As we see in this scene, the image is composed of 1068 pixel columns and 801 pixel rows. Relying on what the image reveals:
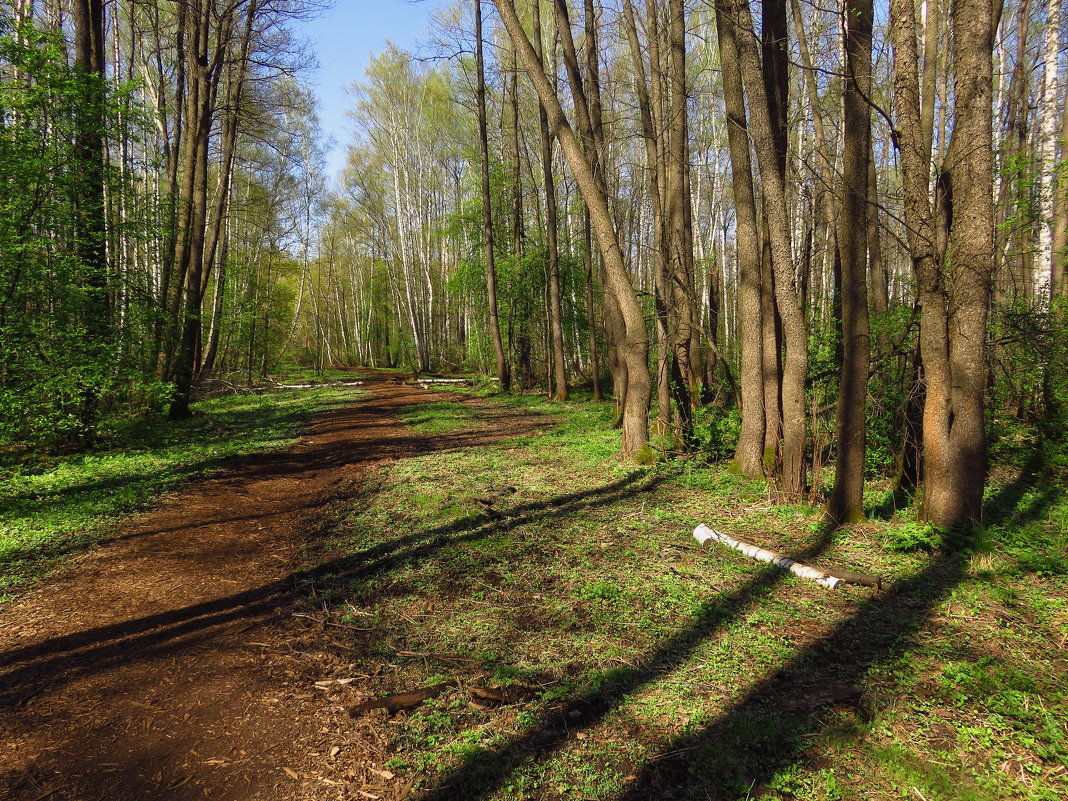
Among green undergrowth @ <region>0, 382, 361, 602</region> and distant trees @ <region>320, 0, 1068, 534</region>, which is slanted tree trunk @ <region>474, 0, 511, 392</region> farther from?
green undergrowth @ <region>0, 382, 361, 602</region>

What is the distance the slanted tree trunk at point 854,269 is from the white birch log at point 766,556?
44.9 inches

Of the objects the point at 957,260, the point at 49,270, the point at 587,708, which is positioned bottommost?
the point at 587,708

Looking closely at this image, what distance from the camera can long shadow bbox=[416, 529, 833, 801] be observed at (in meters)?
2.37

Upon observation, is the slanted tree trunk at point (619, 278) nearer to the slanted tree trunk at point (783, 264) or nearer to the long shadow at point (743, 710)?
the slanted tree trunk at point (783, 264)

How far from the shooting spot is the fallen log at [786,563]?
4051mm

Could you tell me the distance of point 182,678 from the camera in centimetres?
317

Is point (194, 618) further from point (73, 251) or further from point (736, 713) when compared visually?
point (73, 251)

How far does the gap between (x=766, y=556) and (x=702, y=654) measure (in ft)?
5.37

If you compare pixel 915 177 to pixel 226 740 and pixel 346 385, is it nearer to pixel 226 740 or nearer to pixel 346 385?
pixel 226 740

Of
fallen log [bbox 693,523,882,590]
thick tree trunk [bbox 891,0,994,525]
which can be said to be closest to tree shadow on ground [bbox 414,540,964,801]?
fallen log [bbox 693,523,882,590]

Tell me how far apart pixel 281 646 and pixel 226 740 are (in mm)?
860

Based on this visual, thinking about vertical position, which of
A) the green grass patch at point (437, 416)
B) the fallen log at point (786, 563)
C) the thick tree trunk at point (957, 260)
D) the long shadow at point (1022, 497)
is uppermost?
the thick tree trunk at point (957, 260)

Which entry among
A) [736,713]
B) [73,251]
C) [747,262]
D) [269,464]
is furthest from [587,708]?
[73,251]

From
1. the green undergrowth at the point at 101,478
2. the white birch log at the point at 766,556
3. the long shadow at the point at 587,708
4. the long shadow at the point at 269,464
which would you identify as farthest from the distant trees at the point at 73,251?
the white birch log at the point at 766,556
